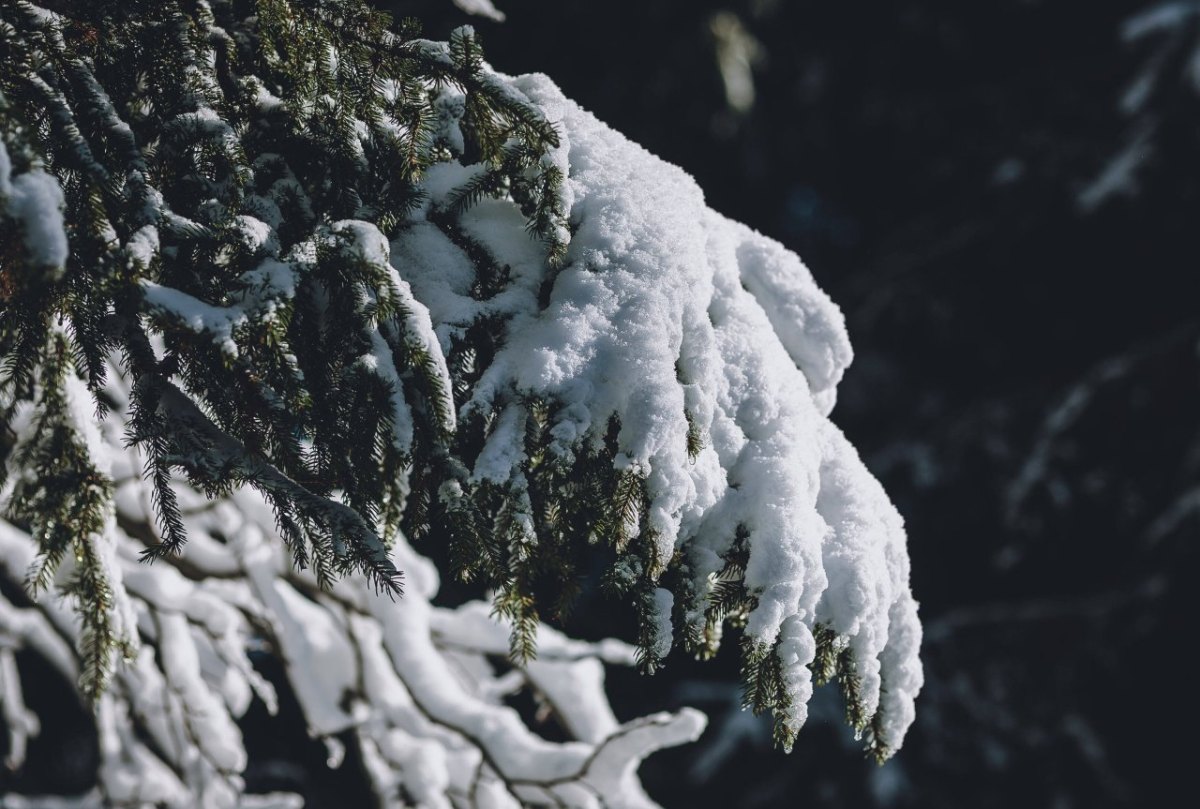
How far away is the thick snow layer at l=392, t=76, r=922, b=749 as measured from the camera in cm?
110

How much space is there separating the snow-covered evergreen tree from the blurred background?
2.19 m

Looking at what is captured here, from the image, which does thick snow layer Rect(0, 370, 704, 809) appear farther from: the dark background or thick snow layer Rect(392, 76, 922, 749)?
the dark background

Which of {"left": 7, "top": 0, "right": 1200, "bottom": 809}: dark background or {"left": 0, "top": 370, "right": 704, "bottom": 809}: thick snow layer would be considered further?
{"left": 7, "top": 0, "right": 1200, "bottom": 809}: dark background

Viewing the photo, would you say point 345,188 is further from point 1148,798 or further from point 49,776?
point 49,776

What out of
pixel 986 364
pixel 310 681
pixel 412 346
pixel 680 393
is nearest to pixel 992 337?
pixel 986 364

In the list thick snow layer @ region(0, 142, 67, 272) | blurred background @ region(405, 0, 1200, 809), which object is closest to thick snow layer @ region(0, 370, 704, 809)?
thick snow layer @ region(0, 142, 67, 272)

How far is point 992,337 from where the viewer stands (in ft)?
18.4

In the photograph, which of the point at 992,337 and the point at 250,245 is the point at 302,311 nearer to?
the point at 250,245

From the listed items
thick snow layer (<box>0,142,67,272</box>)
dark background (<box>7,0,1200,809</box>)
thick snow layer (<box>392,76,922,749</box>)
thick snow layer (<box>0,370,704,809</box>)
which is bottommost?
thick snow layer (<box>0,370,704,809</box>)

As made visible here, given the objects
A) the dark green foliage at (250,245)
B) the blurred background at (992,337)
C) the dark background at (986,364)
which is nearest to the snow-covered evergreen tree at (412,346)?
the dark green foliage at (250,245)

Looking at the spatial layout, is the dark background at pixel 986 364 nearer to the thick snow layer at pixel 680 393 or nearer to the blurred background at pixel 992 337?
the blurred background at pixel 992 337

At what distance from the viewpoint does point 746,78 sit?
233 inches

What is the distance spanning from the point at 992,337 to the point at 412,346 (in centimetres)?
529

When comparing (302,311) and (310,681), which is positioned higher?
(302,311)
